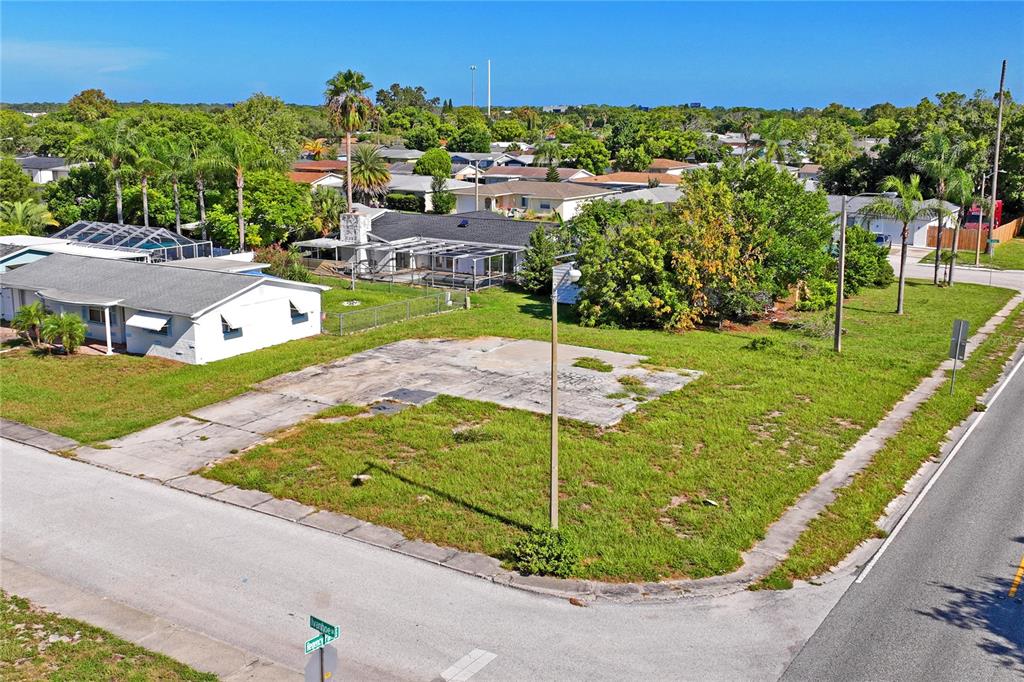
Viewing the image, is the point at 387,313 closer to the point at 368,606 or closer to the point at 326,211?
the point at 326,211

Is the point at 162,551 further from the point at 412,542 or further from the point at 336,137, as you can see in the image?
the point at 336,137

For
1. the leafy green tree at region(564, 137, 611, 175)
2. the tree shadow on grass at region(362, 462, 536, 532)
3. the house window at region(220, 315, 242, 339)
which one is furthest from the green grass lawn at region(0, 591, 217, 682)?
the leafy green tree at region(564, 137, 611, 175)

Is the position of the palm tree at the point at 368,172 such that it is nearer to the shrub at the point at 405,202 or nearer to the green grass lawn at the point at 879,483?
the shrub at the point at 405,202

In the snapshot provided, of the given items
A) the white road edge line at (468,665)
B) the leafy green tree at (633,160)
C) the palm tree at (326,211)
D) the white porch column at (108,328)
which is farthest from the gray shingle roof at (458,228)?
the leafy green tree at (633,160)

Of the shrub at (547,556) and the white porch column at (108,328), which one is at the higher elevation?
the white porch column at (108,328)

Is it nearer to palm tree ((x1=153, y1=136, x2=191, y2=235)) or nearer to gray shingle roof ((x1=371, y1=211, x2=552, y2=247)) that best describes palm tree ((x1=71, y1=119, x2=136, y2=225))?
palm tree ((x1=153, y1=136, x2=191, y2=235))

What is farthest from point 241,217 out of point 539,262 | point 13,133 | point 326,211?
point 13,133
